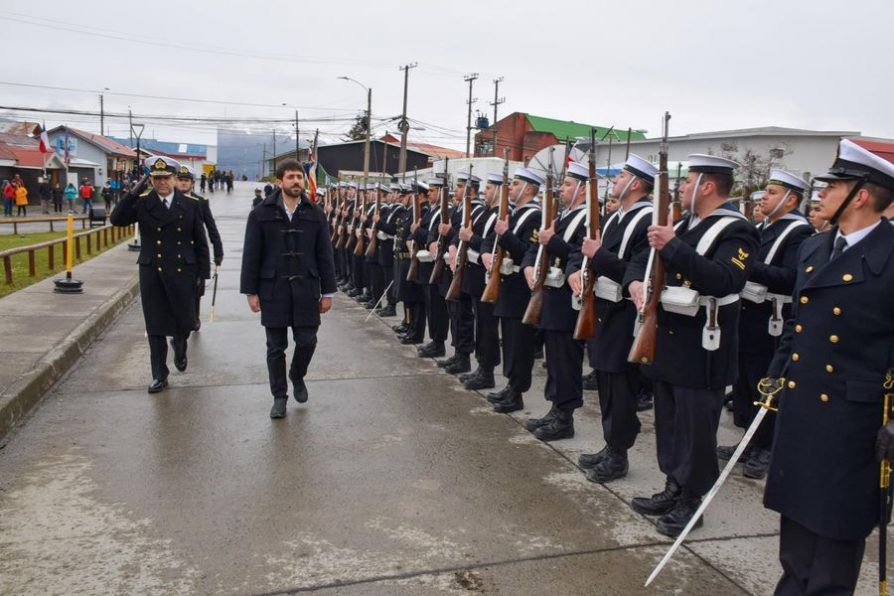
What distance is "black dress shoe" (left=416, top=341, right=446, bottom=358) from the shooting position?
841 centimetres

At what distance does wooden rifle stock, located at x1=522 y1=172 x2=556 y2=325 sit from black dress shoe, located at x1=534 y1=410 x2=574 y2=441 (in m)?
0.72

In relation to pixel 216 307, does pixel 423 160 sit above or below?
above

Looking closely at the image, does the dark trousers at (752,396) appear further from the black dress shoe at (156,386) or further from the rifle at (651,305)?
the black dress shoe at (156,386)

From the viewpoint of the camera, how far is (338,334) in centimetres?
969

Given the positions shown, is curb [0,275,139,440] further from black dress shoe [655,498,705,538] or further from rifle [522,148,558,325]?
black dress shoe [655,498,705,538]

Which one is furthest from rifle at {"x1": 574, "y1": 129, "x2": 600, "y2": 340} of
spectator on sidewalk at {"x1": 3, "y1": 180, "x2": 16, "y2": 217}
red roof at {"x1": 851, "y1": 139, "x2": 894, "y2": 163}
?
spectator on sidewalk at {"x1": 3, "y1": 180, "x2": 16, "y2": 217}

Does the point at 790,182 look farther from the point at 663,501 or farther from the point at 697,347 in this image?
the point at 663,501

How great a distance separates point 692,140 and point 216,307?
96.4ft

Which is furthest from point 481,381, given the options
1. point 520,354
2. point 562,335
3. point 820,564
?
point 820,564

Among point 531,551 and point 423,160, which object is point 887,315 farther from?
point 423,160

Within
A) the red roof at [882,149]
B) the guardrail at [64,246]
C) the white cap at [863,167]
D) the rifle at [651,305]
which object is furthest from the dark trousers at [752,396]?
the guardrail at [64,246]

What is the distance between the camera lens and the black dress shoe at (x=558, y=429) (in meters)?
5.55

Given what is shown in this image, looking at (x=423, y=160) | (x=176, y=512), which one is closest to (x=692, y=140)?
(x=423, y=160)

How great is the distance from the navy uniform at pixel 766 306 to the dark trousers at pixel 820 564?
→ 2.13 metres
